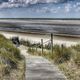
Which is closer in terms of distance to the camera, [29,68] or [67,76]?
[67,76]

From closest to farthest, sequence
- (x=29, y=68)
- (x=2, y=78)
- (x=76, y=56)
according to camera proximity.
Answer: (x=2, y=78), (x=29, y=68), (x=76, y=56)

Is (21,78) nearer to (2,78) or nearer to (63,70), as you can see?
(2,78)

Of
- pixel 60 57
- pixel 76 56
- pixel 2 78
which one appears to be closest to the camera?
pixel 2 78

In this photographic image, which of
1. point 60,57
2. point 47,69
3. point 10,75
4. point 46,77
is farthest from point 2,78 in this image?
point 60,57

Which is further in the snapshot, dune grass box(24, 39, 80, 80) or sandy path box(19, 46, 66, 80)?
dune grass box(24, 39, 80, 80)

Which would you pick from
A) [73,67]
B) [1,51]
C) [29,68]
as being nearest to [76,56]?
[73,67]

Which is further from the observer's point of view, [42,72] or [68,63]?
[68,63]

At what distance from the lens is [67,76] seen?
10625mm

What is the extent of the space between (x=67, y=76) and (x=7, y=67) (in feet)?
6.41

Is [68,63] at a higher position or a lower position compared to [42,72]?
lower

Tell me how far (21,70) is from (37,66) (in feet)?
2.71

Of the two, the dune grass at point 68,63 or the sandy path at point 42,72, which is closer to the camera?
the sandy path at point 42,72

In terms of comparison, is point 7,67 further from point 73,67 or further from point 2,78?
point 73,67

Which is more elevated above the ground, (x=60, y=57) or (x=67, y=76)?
(x=67, y=76)
